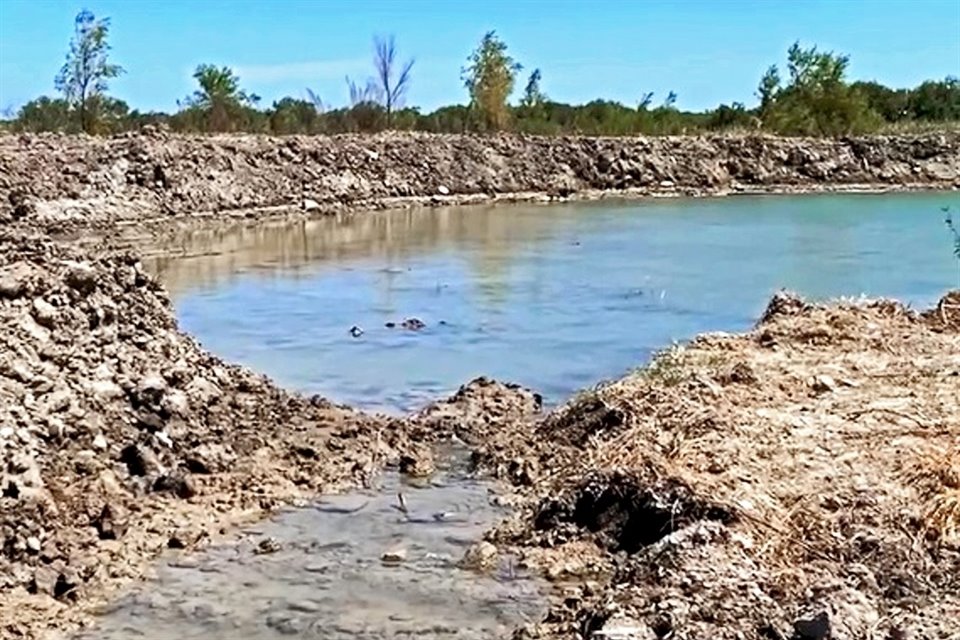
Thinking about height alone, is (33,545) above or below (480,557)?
above

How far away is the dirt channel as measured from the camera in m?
5.49

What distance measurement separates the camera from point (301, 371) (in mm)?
11945

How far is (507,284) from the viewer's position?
60.3 feet

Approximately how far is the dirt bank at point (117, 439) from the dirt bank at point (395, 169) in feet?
45.2

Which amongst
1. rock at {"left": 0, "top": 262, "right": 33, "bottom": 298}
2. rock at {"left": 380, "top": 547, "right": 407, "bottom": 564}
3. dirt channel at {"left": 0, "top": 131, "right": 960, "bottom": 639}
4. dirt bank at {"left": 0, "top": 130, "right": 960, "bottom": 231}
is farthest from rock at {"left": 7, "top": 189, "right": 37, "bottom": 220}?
rock at {"left": 380, "top": 547, "right": 407, "bottom": 564}

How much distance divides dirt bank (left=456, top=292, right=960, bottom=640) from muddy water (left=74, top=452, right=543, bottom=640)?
1.07 ft

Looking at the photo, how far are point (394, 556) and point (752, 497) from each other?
Answer: 1.95 metres

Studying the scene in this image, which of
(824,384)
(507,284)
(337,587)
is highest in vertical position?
(824,384)

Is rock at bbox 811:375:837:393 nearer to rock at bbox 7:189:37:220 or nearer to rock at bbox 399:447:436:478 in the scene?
rock at bbox 399:447:436:478

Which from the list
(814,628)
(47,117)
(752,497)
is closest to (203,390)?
(752,497)

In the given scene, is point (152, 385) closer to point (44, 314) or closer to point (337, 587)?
point (44, 314)

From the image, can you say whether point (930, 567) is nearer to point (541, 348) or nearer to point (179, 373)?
point (179, 373)

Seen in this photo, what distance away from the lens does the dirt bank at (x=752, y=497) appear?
517cm

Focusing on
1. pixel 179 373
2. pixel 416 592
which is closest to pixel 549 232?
pixel 179 373
